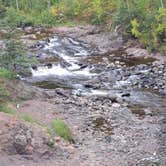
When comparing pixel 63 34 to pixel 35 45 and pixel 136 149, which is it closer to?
pixel 35 45

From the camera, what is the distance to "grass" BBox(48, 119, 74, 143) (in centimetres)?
2172

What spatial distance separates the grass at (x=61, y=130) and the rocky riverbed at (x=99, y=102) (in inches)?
17.4

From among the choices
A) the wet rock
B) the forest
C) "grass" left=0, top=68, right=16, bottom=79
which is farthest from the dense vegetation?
the wet rock

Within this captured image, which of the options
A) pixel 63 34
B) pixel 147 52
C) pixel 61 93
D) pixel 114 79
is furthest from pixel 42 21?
pixel 61 93

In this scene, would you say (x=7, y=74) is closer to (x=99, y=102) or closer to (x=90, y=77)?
(x=99, y=102)

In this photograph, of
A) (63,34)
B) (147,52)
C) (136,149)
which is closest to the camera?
(136,149)

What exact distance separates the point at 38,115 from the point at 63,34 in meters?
33.3

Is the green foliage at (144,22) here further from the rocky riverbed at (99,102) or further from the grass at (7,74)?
the grass at (7,74)

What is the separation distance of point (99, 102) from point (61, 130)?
743 cm

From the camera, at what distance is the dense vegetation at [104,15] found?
43.1 m

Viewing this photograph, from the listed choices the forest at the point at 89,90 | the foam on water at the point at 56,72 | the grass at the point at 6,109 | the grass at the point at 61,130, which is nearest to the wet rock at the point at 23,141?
the forest at the point at 89,90

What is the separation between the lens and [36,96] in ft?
95.7

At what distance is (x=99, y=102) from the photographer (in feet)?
95.8

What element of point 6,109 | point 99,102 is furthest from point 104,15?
point 6,109
